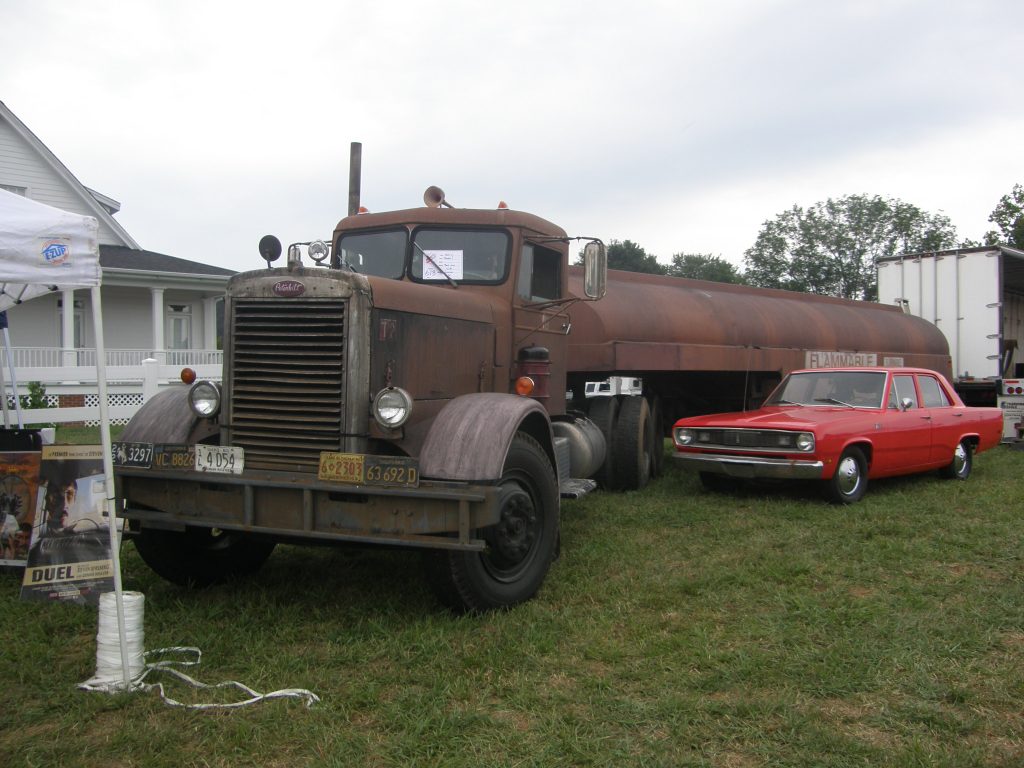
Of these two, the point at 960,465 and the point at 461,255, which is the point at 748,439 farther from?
the point at 461,255

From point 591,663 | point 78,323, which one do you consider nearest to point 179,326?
point 78,323

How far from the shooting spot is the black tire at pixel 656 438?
9.73m

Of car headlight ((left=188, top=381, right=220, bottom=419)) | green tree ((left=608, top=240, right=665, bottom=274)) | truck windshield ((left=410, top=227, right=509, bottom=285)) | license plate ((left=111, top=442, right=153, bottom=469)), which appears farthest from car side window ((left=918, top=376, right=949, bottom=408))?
green tree ((left=608, top=240, right=665, bottom=274))

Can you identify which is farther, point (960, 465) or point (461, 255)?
point (960, 465)

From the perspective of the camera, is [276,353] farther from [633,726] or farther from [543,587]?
[633,726]

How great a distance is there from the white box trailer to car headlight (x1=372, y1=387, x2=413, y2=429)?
11.9 metres

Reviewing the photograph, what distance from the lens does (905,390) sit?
8898 millimetres

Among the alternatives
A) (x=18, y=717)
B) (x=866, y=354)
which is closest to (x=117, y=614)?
(x=18, y=717)

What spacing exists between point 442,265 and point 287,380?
180 cm

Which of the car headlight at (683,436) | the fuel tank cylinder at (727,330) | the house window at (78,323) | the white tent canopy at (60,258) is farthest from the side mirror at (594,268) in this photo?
the house window at (78,323)

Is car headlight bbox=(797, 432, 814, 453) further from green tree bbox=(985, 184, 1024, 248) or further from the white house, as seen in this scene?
green tree bbox=(985, 184, 1024, 248)

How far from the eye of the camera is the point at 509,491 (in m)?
4.71

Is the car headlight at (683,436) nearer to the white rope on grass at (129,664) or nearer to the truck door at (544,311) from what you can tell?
the truck door at (544,311)

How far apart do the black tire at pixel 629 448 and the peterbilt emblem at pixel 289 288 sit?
4790mm
